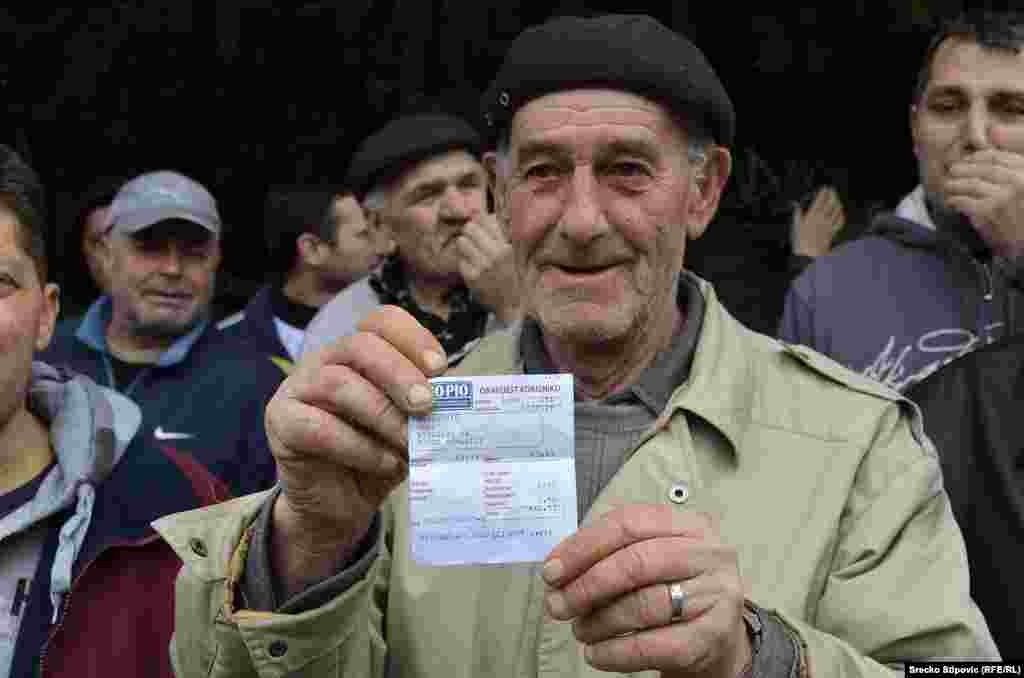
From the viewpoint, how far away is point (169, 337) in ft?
14.9

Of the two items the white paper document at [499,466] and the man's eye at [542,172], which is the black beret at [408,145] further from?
the white paper document at [499,466]

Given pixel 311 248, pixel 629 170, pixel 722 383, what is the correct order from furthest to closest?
pixel 311 248, pixel 629 170, pixel 722 383

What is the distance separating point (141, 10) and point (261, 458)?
10.7 feet

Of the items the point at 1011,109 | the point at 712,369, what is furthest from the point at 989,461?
the point at 1011,109

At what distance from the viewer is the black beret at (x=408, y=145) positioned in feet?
14.2

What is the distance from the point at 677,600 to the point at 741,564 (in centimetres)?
38

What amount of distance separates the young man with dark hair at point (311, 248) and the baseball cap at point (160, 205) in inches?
29.1

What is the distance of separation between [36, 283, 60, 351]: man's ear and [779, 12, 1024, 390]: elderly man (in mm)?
1804

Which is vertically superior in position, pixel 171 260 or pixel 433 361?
pixel 171 260

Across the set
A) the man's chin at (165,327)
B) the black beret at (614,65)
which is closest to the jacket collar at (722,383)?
the black beret at (614,65)

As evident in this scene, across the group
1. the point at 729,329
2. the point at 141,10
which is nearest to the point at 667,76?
the point at 729,329

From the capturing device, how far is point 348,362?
1811 millimetres

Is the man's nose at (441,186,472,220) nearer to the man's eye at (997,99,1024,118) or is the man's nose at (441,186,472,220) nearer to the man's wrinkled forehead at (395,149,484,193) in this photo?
the man's wrinkled forehead at (395,149,484,193)

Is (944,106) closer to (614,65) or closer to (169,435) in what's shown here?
(614,65)
